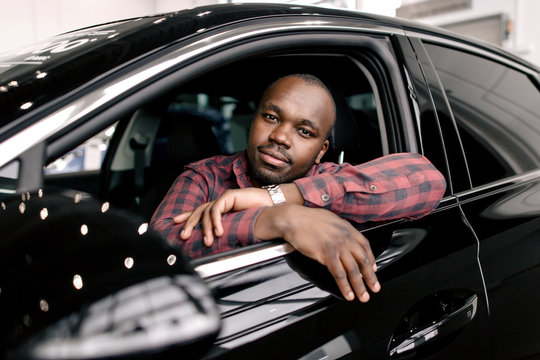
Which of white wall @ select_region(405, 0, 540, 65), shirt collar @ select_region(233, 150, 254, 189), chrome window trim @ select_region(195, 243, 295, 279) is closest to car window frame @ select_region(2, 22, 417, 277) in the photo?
chrome window trim @ select_region(195, 243, 295, 279)

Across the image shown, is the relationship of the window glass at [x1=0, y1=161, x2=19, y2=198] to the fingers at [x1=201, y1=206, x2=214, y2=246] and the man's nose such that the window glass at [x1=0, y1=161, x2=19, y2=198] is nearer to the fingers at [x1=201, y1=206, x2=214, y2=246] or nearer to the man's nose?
the fingers at [x1=201, y1=206, x2=214, y2=246]

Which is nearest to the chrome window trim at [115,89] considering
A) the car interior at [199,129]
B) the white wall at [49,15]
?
the car interior at [199,129]

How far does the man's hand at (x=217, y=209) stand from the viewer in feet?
2.94

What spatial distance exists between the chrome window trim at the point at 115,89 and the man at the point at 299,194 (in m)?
0.32

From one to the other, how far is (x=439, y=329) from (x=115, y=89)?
34.6 inches

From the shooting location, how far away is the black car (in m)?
0.58

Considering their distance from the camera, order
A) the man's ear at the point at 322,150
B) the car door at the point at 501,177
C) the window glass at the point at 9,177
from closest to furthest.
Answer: the window glass at the point at 9,177
the car door at the point at 501,177
the man's ear at the point at 322,150

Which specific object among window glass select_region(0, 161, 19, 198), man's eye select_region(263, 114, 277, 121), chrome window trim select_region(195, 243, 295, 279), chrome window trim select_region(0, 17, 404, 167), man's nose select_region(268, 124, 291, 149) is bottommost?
chrome window trim select_region(195, 243, 295, 279)

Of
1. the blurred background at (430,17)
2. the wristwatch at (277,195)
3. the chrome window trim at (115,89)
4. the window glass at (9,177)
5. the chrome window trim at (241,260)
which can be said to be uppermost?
the blurred background at (430,17)

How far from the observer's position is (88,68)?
0.76m

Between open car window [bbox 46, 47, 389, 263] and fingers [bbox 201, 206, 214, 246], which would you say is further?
open car window [bbox 46, 47, 389, 263]

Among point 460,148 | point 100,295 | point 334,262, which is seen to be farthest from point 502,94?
point 100,295

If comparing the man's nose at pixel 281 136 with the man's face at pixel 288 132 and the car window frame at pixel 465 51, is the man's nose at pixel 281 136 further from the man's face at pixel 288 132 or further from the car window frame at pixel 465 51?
the car window frame at pixel 465 51

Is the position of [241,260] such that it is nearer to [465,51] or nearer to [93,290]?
[93,290]
